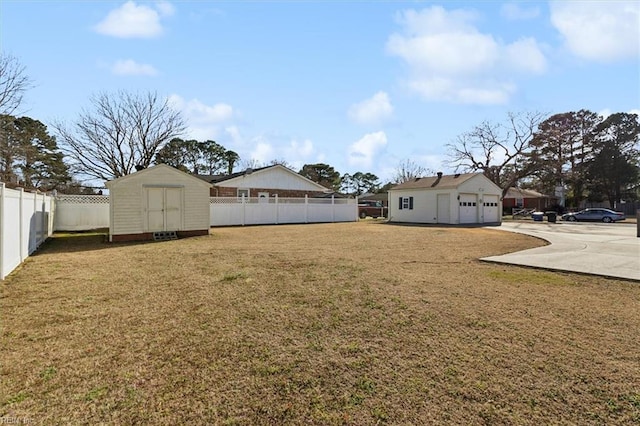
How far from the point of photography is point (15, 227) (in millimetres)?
7363

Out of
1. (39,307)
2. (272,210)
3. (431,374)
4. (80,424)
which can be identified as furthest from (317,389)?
(272,210)

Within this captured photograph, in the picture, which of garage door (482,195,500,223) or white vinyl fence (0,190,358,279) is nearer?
white vinyl fence (0,190,358,279)

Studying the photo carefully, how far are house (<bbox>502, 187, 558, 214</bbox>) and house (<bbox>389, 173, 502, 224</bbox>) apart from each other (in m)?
24.4

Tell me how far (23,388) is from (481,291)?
585 cm

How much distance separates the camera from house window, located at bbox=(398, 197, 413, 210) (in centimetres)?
2744

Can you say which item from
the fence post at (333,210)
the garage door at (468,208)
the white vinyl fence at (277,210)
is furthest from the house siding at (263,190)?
the garage door at (468,208)

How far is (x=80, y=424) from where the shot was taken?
93.0 inches

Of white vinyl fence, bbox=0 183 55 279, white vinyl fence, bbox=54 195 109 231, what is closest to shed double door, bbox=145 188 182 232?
white vinyl fence, bbox=0 183 55 279

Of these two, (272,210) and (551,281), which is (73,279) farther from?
(272,210)

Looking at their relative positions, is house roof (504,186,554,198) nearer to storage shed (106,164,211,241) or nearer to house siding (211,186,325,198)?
house siding (211,186,325,198)

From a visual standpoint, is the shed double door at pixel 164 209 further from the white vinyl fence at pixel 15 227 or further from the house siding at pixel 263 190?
the house siding at pixel 263 190

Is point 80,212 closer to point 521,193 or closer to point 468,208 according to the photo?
point 468,208

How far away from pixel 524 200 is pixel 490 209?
93.5 feet

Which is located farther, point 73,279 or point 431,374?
point 73,279
